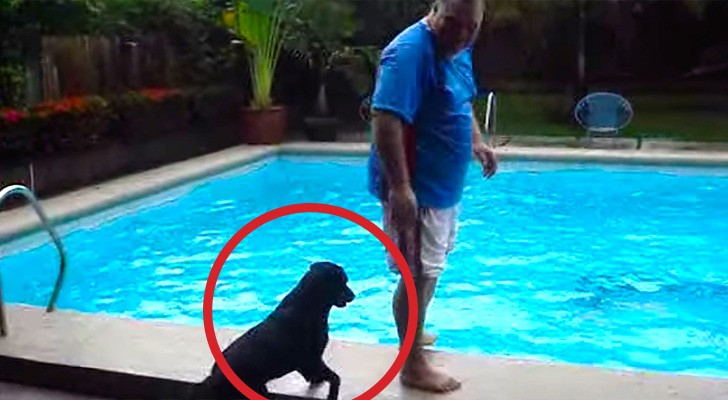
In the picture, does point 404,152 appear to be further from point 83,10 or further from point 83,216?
point 83,10

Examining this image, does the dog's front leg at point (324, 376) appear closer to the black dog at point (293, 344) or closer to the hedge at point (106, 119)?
the black dog at point (293, 344)

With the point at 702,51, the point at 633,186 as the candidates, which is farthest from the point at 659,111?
the point at 633,186

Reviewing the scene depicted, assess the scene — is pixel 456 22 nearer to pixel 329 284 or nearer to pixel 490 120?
pixel 329 284

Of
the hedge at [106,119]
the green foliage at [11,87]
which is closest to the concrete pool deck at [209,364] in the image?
the hedge at [106,119]

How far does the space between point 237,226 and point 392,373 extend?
5.14m

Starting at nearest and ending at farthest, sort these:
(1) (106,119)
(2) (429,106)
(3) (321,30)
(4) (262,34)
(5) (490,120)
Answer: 1. (2) (429,106)
2. (1) (106,119)
3. (5) (490,120)
4. (4) (262,34)
5. (3) (321,30)

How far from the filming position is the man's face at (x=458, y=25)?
10.0 feet

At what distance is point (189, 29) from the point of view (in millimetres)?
11289

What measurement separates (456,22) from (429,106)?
0.92 feet

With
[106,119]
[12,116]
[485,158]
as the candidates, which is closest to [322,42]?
[106,119]

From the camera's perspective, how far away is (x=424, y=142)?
10.5ft

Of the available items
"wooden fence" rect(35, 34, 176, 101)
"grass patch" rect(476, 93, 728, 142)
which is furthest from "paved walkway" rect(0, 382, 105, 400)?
"grass patch" rect(476, 93, 728, 142)

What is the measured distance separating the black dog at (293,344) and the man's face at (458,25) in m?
0.83

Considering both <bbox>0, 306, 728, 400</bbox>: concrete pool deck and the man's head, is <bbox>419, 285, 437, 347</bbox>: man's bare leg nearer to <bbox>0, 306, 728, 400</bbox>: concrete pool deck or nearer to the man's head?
<bbox>0, 306, 728, 400</bbox>: concrete pool deck
